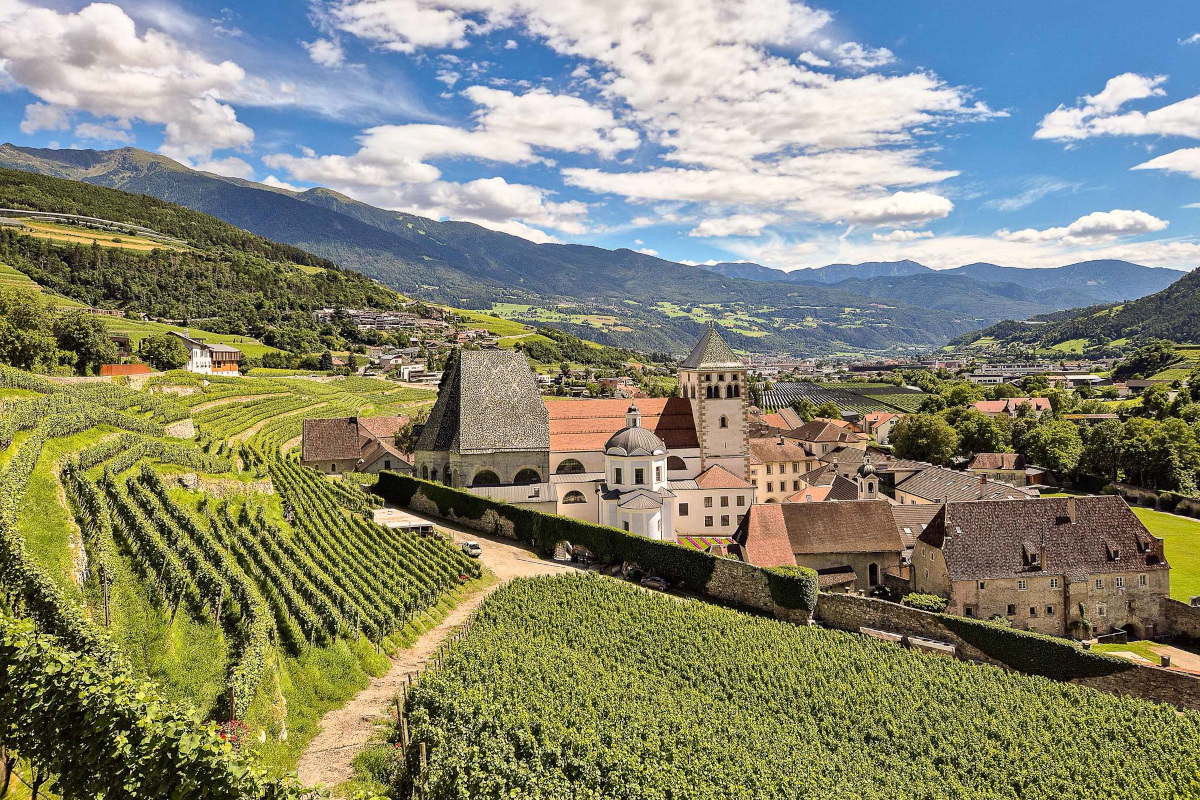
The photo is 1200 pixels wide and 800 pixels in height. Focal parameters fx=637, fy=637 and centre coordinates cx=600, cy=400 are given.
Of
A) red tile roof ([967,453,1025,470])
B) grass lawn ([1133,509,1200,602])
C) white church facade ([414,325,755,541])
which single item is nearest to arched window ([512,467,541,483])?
white church facade ([414,325,755,541])

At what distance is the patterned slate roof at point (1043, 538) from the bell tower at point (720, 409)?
17.9 meters

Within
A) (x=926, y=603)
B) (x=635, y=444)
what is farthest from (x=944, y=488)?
(x=635, y=444)

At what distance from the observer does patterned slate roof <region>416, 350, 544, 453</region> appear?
181 ft

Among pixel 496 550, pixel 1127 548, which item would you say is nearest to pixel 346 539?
pixel 496 550

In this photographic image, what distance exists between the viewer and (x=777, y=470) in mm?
72812

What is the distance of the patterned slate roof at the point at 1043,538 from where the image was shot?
4103 cm

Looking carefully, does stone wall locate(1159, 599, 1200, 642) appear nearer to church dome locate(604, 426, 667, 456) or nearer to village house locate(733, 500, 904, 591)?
village house locate(733, 500, 904, 591)

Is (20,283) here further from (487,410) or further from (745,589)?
(745,589)

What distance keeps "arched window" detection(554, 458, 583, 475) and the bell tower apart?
36.3ft

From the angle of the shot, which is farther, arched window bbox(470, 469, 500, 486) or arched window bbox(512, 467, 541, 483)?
arched window bbox(470, 469, 500, 486)

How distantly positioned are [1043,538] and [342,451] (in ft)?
206

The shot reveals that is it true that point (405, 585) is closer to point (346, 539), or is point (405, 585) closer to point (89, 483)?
point (346, 539)

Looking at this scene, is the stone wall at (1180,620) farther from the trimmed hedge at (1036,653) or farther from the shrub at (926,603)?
the shrub at (926,603)

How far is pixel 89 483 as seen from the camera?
89.5 feet
